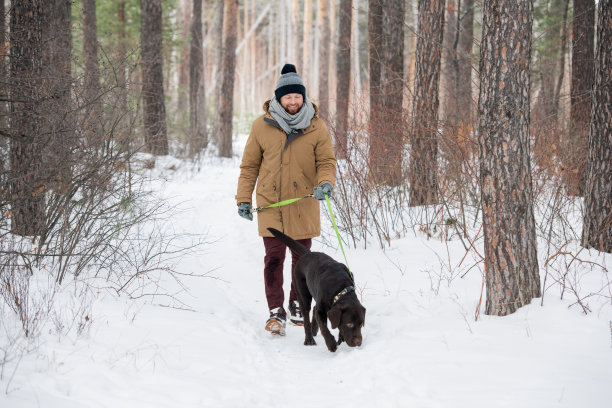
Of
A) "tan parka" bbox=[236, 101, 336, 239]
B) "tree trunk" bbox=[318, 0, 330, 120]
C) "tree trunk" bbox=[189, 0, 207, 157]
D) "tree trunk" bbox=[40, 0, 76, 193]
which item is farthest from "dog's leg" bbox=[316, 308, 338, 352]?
"tree trunk" bbox=[318, 0, 330, 120]

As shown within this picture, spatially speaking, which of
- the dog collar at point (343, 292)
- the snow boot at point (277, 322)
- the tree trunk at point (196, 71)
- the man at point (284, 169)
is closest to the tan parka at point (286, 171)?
the man at point (284, 169)

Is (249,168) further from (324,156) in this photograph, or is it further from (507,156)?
(507,156)

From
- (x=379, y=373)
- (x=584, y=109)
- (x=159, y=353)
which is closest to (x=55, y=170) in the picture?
(x=159, y=353)

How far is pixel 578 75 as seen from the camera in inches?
361

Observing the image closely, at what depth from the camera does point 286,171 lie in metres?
4.31

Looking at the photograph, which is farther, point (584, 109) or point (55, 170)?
point (584, 109)

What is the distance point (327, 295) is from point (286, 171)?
1132 millimetres

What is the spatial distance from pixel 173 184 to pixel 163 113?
90.9 inches

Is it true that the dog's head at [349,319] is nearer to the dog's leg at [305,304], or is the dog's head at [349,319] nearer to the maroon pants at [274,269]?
the dog's leg at [305,304]

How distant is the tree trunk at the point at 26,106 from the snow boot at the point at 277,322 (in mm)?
2322

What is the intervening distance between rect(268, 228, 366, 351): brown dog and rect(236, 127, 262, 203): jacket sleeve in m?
0.41

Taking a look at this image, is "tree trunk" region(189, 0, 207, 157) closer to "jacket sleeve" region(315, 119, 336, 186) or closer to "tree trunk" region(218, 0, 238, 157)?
"tree trunk" region(218, 0, 238, 157)

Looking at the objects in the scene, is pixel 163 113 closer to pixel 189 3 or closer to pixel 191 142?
pixel 191 142

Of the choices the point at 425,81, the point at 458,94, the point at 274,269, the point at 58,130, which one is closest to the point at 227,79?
the point at 458,94
